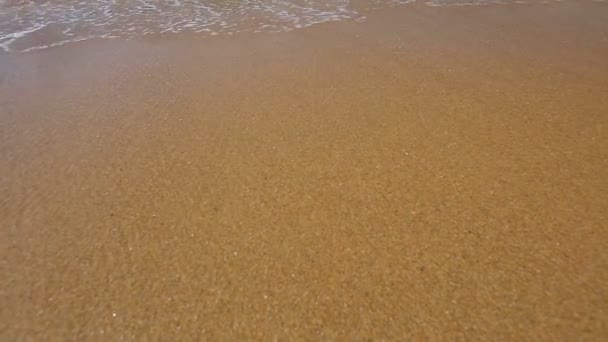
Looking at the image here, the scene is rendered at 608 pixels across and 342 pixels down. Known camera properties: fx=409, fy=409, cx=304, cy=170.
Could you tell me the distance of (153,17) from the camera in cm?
534

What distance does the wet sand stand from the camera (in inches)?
63.8

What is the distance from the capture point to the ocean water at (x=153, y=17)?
15.6 feet

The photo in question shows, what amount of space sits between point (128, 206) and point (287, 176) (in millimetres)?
871

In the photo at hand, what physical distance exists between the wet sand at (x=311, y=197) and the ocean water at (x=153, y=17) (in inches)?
43.2

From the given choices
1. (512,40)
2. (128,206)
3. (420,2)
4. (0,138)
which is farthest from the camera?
(420,2)

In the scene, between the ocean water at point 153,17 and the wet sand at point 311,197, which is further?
the ocean water at point 153,17

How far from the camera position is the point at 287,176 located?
2.36 m

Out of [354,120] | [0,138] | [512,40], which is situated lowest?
[0,138]

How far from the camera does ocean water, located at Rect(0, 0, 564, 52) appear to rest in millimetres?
4742

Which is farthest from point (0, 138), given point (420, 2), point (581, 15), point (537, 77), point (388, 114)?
point (581, 15)

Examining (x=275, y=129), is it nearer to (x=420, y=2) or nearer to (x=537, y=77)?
(x=537, y=77)

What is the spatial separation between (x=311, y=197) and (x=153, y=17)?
169 inches

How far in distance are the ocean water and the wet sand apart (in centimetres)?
110

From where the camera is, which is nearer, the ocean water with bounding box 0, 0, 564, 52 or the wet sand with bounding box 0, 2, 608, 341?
the wet sand with bounding box 0, 2, 608, 341
